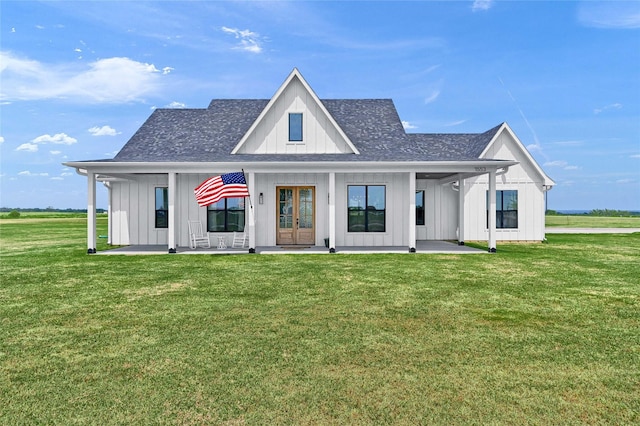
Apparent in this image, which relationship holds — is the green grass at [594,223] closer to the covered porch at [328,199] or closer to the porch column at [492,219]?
the porch column at [492,219]

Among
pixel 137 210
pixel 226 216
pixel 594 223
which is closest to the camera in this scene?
pixel 226 216

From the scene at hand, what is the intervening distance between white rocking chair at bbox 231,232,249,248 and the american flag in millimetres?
2815

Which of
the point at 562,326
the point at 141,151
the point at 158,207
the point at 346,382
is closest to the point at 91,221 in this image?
the point at 158,207

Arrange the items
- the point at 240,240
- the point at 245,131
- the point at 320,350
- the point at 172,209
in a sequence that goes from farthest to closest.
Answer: the point at 245,131 < the point at 240,240 < the point at 172,209 < the point at 320,350

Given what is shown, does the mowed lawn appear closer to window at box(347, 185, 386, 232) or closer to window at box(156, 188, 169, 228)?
window at box(347, 185, 386, 232)

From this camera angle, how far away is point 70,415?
3.13 meters

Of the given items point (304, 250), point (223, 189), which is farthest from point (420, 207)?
point (223, 189)

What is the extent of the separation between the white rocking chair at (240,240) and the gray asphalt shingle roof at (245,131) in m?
2.96

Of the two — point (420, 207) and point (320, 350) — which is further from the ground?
point (420, 207)

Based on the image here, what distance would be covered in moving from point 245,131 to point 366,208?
6.57 metres

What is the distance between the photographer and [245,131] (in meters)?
17.5

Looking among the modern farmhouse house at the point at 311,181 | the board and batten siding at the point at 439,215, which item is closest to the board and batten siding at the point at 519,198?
the modern farmhouse house at the point at 311,181

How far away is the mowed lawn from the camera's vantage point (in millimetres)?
3225

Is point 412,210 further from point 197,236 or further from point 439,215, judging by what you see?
point 197,236
